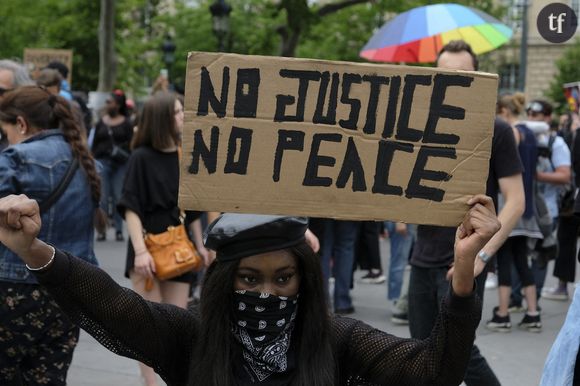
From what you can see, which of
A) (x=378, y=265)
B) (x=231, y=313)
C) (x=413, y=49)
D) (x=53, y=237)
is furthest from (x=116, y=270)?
(x=231, y=313)

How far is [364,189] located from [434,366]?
461 millimetres

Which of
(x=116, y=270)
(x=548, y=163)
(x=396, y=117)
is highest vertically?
(x=396, y=117)

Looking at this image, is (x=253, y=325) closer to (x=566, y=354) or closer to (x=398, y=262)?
(x=566, y=354)

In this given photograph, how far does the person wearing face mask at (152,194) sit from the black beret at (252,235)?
11.0 ft

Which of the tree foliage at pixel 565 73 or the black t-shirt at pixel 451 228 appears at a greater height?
the black t-shirt at pixel 451 228

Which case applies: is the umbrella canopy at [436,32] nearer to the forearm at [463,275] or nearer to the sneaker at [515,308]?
the sneaker at [515,308]

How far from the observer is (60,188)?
16.0 feet

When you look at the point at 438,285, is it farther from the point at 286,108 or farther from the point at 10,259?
the point at 286,108

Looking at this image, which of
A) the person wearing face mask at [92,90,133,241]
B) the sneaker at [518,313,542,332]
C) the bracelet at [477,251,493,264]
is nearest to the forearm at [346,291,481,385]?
the bracelet at [477,251,493,264]

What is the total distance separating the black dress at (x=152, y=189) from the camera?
614cm

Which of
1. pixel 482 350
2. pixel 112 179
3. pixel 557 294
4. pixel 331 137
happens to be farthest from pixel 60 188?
pixel 112 179

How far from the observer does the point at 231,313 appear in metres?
2.80

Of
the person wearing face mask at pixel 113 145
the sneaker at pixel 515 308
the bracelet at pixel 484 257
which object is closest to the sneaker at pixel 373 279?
the sneaker at pixel 515 308

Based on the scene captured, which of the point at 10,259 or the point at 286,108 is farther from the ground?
the point at 286,108
